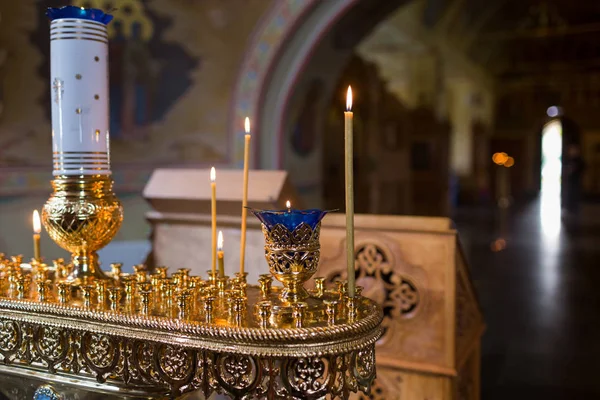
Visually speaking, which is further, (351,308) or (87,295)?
(87,295)

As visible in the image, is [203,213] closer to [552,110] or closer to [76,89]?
[76,89]

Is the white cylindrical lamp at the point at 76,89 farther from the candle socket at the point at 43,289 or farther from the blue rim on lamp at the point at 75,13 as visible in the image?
the candle socket at the point at 43,289

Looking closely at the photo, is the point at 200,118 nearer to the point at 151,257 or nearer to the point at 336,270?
the point at 151,257

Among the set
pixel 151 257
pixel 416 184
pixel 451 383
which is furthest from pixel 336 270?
pixel 416 184

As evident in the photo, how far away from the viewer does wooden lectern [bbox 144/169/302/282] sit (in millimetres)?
2523

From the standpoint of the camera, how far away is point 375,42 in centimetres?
1438

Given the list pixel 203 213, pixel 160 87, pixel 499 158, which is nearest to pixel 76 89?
pixel 203 213

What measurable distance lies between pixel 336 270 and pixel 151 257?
104 cm

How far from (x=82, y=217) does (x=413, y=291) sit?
4.20 feet

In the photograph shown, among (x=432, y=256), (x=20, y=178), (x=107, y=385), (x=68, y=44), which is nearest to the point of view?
(x=107, y=385)

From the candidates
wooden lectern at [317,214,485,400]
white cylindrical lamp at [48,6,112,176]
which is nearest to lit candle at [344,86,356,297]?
white cylindrical lamp at [48,6,112,176]

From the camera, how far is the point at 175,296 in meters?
1.37

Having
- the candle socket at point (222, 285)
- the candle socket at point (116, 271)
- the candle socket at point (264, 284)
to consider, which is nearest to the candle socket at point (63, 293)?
the candle socket at point (116, 271)

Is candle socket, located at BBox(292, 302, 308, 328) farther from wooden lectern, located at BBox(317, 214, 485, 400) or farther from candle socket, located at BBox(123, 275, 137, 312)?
wooden lectern, located at BBox(317, 214, 485, 400)
